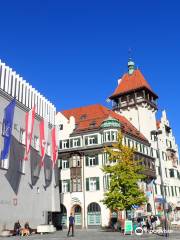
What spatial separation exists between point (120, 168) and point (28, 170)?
34.8 ft

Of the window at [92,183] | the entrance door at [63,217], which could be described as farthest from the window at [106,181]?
the entrance door at [63,217]

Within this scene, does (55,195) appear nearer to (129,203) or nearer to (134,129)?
(129,203)

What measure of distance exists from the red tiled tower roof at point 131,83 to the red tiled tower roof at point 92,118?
7.02 m

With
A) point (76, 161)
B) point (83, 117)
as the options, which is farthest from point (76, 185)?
point (83, 117)

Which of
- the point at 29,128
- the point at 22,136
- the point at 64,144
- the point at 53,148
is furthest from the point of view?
the point at 64,144

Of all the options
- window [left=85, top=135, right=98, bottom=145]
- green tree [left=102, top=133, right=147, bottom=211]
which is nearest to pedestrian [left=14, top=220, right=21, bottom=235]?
green tree [left=102, top=133, right=147, bottom=211]

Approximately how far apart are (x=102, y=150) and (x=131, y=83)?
23.6 metres

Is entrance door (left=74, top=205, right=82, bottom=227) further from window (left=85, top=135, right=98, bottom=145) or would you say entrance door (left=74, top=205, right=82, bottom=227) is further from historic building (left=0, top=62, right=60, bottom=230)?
window (left=85, top=135, right=98, bottom=145)

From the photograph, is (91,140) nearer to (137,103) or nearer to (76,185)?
(76,185)

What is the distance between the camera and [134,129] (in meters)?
64.9

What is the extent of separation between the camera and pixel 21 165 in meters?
37.7

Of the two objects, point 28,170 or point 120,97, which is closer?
point 28,170

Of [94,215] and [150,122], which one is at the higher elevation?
[150,122]

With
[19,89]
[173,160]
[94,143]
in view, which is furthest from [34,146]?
[173,160]
